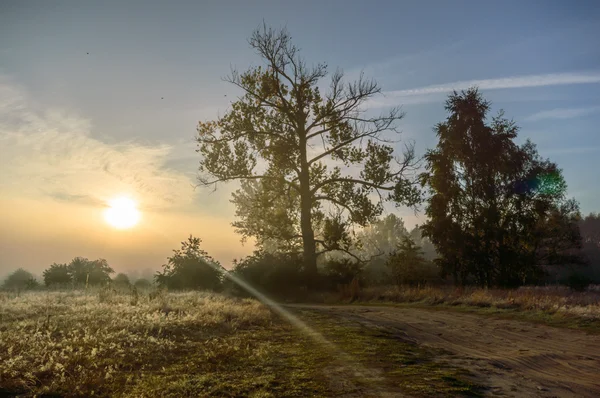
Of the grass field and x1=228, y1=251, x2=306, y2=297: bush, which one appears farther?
x1=228, y1=251, x2=306, y2=297: bush

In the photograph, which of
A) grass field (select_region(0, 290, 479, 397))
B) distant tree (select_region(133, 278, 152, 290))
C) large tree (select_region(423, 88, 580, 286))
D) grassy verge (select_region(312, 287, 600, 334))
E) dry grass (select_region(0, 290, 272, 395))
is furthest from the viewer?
large tree (select_region(423, 88, 580, 286))

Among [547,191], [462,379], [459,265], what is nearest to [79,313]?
[462,379]

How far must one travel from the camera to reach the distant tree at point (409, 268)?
90.0 feet

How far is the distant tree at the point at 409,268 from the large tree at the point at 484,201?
1.62 m

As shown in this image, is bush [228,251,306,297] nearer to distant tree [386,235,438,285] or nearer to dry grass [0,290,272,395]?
distant tree [386,235,438,285]

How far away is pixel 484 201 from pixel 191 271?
20.5 metres

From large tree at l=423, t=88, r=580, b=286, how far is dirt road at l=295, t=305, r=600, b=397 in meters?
15.3

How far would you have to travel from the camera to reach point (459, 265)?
87.2 feet

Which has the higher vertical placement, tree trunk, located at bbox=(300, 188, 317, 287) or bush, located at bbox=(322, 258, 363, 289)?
tree trunk, located at bbox=(300, 188, 317, 287)

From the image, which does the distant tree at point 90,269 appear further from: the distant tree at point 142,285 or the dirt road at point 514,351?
the dirt road at point 514,351

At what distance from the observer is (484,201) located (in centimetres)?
2669

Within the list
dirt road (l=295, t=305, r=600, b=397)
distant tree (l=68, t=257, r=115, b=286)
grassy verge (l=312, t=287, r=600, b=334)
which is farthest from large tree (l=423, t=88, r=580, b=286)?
distant tree (l=68, t=257, r=115, b=286)

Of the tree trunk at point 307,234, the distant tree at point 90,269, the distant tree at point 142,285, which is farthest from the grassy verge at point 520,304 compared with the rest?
the distant tree at point 90,269

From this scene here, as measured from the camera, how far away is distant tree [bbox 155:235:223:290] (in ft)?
88.4
